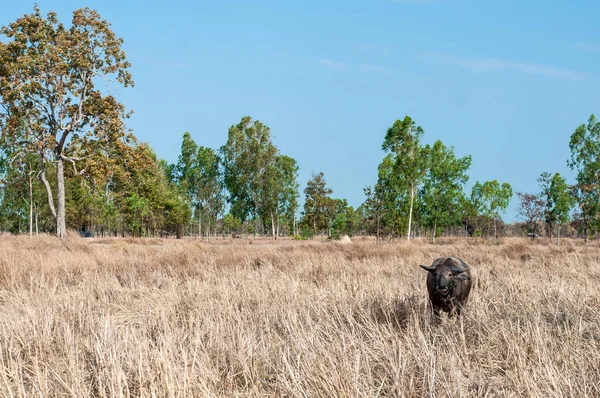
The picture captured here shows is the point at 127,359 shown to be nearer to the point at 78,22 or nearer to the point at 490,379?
the point at 490,379

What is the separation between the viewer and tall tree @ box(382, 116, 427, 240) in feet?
147

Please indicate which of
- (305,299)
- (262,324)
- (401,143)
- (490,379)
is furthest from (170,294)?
(401,143)

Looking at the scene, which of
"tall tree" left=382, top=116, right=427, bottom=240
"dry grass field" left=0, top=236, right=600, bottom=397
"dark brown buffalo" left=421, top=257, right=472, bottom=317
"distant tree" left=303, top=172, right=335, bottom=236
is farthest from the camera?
"distant tree" left=303, top=172, right=335, bottom=236

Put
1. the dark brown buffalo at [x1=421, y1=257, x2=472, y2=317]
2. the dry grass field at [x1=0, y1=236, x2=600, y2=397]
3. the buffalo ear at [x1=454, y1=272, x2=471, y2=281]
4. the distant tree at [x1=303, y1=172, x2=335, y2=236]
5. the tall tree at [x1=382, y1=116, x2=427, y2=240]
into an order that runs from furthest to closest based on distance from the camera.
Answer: the distant tree at [x1=303, y1=172, x2=335, y2=236] < the tall tree at [x1=382, y1=116, x2=427, y2=240] < the buffalo ear at [x1=454, y1=272, x2=471, y2=281] < the dark brown buffalo at [x1=421, y1=257, x2=472, y2=317] < the dry grass field at [x1=0, y1=236, x2=600, y2=397]

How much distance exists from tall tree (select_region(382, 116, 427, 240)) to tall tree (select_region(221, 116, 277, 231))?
20139 mm

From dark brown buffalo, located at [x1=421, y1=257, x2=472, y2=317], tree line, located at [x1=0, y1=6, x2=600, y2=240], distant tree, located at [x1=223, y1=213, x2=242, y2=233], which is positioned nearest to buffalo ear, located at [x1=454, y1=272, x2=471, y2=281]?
dark brown buffalo, located at [x1=421, y1=257, x2=472, y2=317]

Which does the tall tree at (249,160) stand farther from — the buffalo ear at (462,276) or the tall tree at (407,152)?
the buffalo ear at (462,276)

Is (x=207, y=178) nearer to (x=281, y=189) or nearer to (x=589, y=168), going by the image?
(x=281, y=189)

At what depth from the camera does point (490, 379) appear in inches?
149

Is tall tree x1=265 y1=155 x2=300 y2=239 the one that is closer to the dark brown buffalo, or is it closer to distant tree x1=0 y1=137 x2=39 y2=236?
distant tree x1=0 y1=137 x2=39 y2=236

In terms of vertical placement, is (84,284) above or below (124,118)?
below

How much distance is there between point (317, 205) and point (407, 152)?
56.0 feet

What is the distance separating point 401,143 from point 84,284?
133ft

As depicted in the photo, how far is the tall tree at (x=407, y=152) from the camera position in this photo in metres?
44.8
